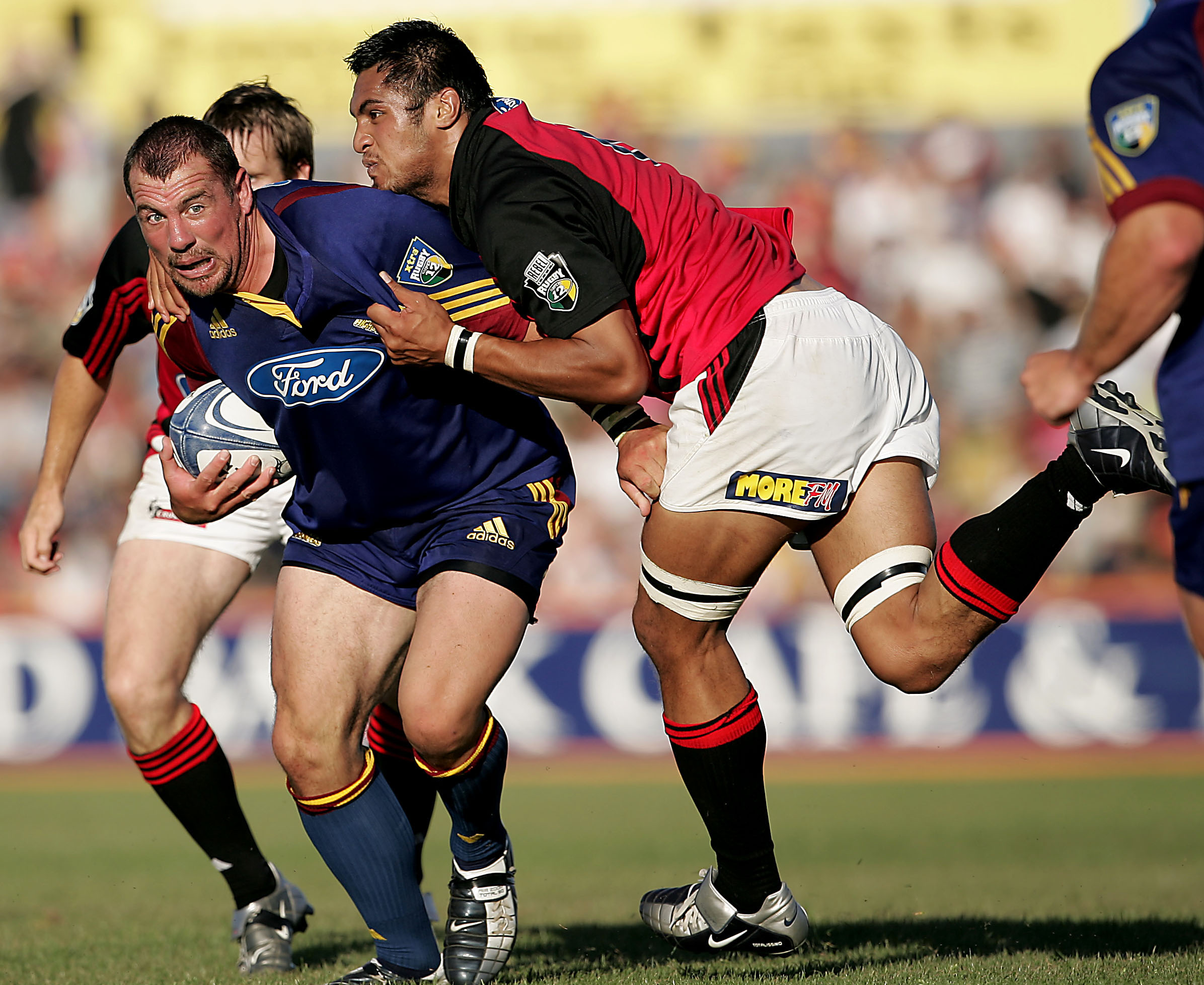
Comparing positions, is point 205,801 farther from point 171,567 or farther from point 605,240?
point 605,240

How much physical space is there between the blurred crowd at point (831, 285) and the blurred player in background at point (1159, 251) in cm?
863

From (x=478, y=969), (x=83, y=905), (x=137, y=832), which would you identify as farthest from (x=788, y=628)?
(x=478, y=969)

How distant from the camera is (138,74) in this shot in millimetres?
16328

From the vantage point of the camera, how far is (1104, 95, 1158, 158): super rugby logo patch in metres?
2.88

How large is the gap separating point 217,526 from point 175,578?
10.2 inches

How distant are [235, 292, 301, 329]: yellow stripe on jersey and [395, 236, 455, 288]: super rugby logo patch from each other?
0.36 meters

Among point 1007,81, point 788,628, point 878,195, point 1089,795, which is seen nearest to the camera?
point 1089,795

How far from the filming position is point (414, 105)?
4.02 m

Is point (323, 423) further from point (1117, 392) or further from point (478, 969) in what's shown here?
point (1117, 392)

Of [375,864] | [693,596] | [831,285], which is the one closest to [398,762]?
[375,864]

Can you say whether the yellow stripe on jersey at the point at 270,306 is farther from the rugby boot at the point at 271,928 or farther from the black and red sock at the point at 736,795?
the rugby boot at the point at 271,928

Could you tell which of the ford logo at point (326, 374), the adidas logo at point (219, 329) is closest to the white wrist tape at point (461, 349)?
the ford logo at point (326, 374)

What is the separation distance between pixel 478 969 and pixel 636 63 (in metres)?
13.9

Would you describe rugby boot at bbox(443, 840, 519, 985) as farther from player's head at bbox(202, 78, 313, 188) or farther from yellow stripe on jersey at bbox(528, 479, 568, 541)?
player's head at bbox(202, 78, 313, 188)
